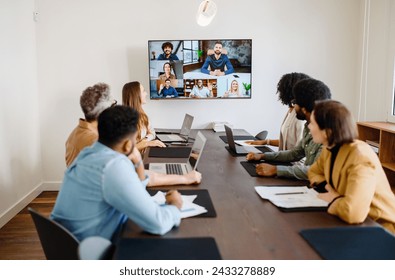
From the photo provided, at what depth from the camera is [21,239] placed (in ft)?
11.2

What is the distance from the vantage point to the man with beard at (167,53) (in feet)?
14.4

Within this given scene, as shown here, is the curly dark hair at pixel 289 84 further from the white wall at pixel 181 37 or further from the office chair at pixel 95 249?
the office chair at pixel 95 249

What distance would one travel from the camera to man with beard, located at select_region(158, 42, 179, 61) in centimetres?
440

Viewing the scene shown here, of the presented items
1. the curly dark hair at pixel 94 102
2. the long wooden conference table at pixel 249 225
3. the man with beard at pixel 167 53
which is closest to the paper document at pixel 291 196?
the long wooden conference table at pixel 249 225

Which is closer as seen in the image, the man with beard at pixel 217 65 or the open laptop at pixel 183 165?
the open laptop at pixel 183 165

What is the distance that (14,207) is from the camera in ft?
13.1

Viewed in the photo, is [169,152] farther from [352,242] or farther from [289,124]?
[352,242]

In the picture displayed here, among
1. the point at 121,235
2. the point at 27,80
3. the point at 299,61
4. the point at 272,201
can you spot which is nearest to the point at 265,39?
the point at 299,61

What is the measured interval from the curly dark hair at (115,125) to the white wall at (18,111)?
252 centimetres

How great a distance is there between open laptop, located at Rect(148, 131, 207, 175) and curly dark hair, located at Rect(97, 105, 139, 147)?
91cm

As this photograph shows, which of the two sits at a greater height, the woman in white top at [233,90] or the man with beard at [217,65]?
the man with beard at [217,65]

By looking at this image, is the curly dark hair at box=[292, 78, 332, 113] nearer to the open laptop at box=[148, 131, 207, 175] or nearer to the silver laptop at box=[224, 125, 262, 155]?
the open laptop at box=[148, 131, 207, 175]

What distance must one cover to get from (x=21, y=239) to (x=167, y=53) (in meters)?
2.35

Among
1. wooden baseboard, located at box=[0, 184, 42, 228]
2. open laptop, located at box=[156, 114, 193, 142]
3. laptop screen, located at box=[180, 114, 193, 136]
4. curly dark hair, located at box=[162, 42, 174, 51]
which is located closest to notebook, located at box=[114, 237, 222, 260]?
open laptop, located at box=[156, 114, 193, 142]
